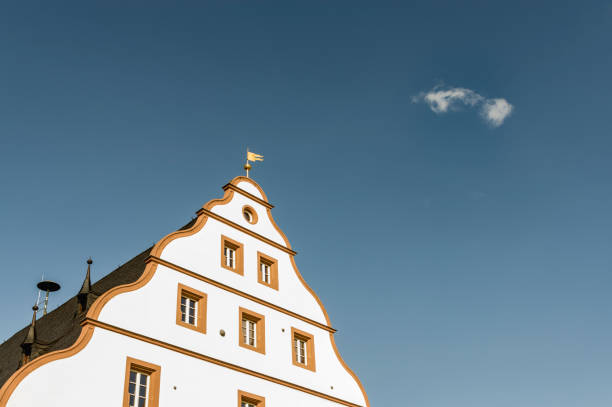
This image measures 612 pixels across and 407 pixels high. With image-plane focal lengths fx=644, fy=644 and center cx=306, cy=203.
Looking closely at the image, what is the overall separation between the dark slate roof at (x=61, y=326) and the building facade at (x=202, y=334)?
0.33 feet

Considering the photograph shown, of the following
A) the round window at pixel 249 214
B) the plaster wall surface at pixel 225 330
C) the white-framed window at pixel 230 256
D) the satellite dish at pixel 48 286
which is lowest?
the plaster wall surface at pixel 225 330

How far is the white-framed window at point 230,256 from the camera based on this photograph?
23739mm

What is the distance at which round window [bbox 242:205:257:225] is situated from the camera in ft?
85.2

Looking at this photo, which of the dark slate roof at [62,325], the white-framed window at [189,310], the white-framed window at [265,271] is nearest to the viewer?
the dark slate roof at [62,325]

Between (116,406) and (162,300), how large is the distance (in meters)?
3.97

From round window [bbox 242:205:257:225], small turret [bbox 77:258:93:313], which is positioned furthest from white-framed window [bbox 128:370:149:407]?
round window [bbox 242:205:257:225]

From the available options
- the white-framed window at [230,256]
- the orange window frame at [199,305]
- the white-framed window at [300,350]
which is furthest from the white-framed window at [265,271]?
the orange window frame at [199,305]

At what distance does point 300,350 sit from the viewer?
24469 mm

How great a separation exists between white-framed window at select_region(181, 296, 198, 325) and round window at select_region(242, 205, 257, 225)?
5384 millimetres

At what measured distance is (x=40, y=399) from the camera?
51.1ft

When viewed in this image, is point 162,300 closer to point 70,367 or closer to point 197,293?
Result: point 197,293

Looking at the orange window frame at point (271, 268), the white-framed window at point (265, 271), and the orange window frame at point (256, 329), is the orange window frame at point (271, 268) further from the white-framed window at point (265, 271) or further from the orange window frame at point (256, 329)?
the orange window frame at point (256, 329)

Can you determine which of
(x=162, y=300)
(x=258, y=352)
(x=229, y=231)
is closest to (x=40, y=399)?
(x=162, y=300)

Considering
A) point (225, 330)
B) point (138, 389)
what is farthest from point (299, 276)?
point (138, 389)
